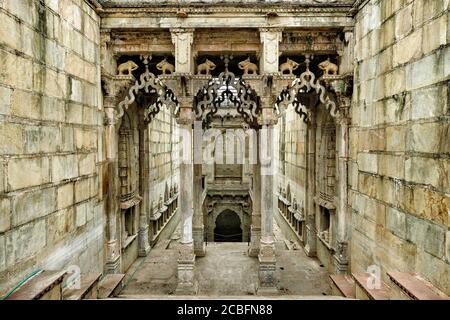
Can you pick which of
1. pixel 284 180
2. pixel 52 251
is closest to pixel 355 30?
pixel 52 251

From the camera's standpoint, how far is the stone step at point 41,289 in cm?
283

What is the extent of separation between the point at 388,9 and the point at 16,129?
544 cm

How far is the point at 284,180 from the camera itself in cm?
1370

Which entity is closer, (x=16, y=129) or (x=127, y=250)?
(x=16, y=129)

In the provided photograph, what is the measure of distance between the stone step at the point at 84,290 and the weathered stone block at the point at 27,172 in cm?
139

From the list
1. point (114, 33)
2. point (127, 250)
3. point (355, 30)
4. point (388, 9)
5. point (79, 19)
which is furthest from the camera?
point (127, 250)

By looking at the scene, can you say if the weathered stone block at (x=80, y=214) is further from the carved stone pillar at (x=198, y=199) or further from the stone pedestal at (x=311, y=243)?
the stone pedestal at (x=311, y=243)

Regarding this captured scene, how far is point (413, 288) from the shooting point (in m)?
3.18

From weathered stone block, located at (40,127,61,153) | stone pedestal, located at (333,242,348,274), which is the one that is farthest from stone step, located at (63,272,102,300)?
stone pedestal, located at (333,242,348,274)

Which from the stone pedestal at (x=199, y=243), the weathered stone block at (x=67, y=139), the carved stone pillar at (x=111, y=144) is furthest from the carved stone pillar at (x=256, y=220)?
the weathered stone block at (x=67, y=139)

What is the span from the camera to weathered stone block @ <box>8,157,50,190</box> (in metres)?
3.37

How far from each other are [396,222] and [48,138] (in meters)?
5.09
